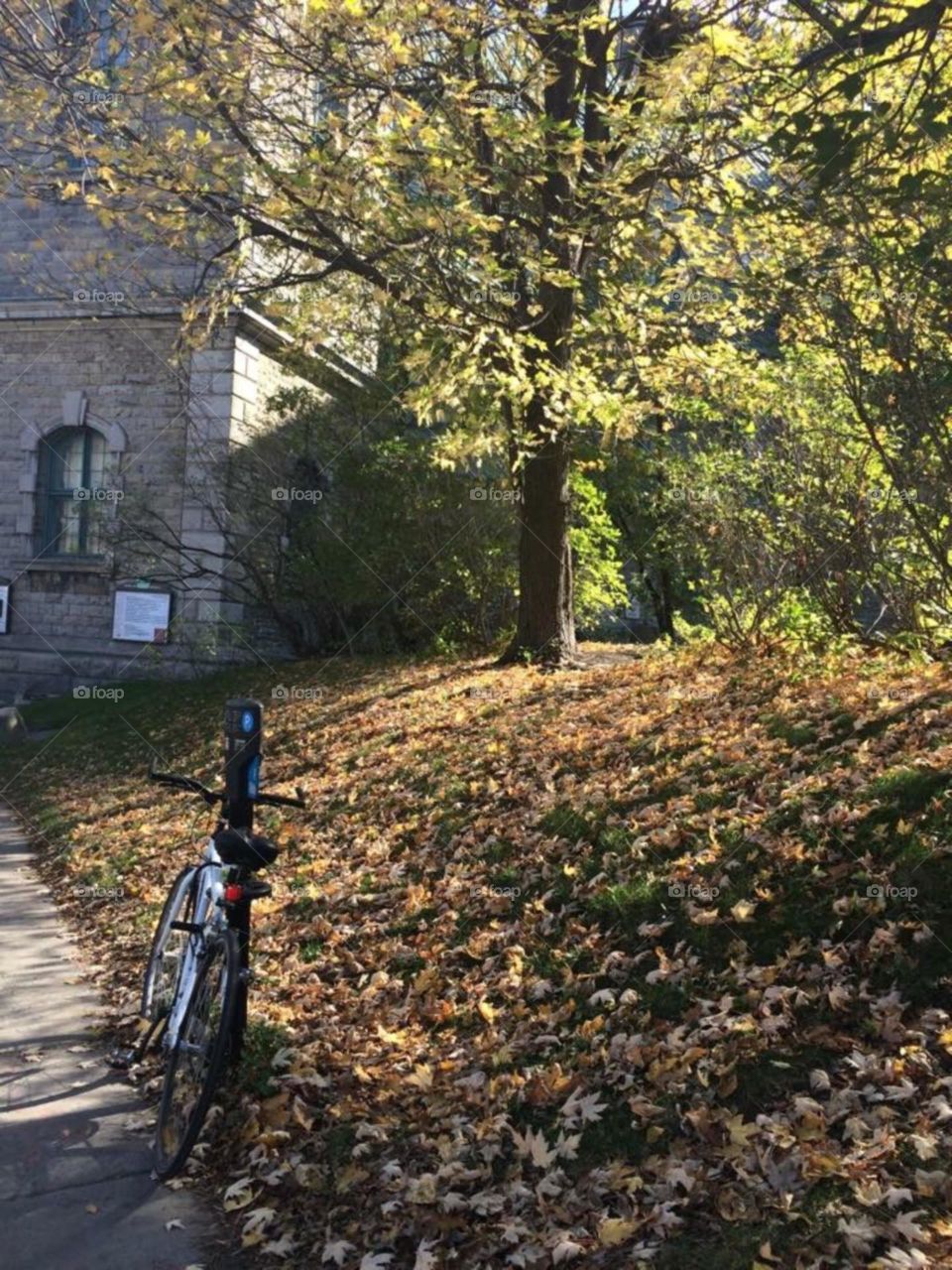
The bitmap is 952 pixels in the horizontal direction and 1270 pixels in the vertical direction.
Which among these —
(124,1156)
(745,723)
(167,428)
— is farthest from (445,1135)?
(167,428)

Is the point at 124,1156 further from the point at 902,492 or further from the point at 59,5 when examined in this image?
the point at 59,5

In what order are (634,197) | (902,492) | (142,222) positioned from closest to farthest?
(902,492), (634,197), (142,222)

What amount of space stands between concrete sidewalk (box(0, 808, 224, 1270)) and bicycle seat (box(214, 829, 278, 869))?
1122 millimetres

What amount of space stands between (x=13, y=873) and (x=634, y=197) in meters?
8.45

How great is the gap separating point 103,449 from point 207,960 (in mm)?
18558

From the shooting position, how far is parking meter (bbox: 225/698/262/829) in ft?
15.8

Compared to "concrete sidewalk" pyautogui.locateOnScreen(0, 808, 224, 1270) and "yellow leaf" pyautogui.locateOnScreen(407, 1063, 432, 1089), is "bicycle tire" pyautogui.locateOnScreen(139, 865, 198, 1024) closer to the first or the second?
"concrete sidewalk" pyautogui.locateOnScreen(0, 808, 224, 1270)

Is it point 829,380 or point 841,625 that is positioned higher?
point 829,380

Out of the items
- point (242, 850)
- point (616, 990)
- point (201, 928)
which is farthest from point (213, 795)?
point (616, 990)

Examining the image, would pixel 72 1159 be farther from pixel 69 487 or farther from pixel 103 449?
pixel 69 487

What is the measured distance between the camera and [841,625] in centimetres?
972

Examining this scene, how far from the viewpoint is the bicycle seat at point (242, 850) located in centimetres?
451

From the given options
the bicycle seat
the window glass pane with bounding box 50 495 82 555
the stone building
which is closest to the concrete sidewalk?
the bicycle seat

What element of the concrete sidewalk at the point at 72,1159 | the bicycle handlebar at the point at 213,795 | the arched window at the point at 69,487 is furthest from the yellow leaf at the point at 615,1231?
the arched window at the point at 69,487
